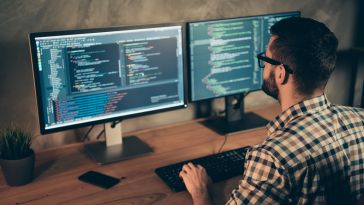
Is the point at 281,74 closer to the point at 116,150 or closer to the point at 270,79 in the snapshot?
the point at 270,79

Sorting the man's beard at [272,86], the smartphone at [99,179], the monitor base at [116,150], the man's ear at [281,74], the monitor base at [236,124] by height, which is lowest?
the smartphone at [99,179]

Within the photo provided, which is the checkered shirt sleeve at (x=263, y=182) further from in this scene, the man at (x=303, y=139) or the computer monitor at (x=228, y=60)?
the computer monitor at (x=228, y=60)

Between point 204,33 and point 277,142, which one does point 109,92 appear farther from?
point 277,142

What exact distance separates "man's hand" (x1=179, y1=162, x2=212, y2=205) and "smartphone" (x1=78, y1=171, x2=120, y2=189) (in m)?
0.25

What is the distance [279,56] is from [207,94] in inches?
28.5

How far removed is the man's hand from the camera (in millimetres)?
1545

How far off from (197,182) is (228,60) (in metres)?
0.74

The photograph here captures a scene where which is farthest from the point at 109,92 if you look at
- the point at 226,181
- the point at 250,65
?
the point at 250,65

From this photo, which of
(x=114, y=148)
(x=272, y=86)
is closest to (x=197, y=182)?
(x=272, y=86)

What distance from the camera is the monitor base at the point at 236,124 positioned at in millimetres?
2215

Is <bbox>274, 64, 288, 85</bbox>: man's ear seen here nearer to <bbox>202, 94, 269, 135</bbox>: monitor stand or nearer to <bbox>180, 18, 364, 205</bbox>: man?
<bbox>180, 18, 364, 205</bbox>: man

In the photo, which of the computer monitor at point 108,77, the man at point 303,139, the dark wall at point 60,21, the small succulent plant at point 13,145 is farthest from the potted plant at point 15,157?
the man at point 303,139

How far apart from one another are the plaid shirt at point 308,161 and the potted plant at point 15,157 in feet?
2.52

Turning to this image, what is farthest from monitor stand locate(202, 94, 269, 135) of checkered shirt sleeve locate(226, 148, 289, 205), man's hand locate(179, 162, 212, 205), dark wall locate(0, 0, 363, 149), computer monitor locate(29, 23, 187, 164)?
checkered shirt sleeve locate(226, 148, 289, 205)
